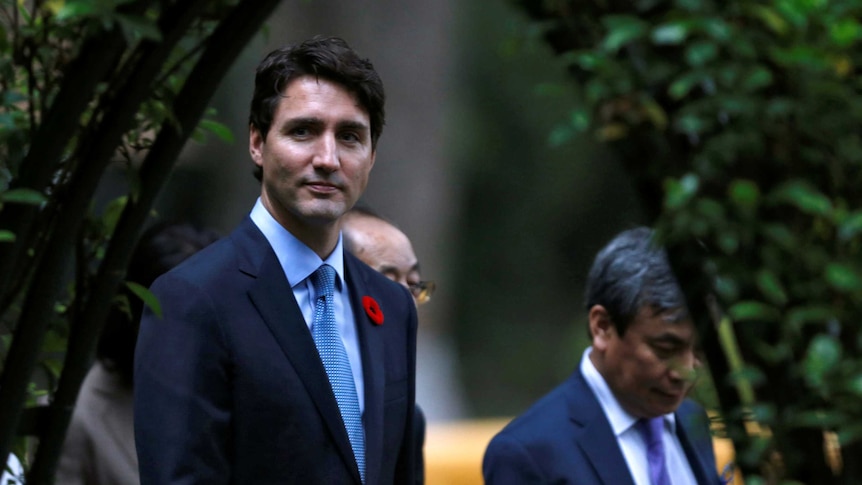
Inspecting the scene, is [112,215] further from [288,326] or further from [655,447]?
[655,447]

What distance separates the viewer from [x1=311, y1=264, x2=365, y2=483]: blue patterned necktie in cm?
289

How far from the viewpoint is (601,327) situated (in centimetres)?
399

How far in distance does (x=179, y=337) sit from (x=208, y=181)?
63.7ft

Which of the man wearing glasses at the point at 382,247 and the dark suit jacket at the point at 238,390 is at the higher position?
the man wearing glasses at the point at 382,247

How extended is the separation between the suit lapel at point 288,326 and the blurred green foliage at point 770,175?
938 mm

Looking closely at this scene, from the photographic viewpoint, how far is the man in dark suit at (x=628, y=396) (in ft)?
12.2

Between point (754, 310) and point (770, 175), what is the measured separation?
206mm

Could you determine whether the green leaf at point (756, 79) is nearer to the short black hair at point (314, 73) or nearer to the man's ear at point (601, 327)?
the short black hair at point (314, 73)

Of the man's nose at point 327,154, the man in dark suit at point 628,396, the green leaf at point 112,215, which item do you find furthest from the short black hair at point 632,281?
the green leaf at point 112,215

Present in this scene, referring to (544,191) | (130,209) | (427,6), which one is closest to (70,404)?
(130,209)

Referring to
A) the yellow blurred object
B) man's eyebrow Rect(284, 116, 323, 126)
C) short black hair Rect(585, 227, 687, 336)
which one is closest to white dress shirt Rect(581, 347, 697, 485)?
short black hair Rect(585, 227, 687, 336)

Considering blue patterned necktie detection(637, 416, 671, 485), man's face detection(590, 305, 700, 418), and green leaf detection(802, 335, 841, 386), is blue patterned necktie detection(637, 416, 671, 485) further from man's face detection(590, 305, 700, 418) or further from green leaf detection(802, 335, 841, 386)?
green leaf detection(802, 335, 841, 386)

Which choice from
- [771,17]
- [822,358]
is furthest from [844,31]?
[822,358]

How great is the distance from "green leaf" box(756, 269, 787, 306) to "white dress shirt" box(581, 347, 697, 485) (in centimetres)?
184
